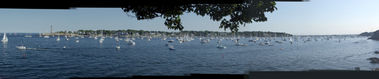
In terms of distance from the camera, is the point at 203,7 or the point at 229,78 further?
the point at 203,7

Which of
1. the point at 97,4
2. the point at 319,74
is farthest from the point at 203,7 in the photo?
the point at 319,74

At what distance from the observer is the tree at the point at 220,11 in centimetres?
549

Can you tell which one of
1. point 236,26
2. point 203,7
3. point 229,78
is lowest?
point 229,78

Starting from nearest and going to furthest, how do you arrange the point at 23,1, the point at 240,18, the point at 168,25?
the point at 23,1 < the point at 240,18 < the point at 168,25

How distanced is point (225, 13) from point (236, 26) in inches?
18.7

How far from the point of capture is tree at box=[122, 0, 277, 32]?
5.49m

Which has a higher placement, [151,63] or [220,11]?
[220,11]

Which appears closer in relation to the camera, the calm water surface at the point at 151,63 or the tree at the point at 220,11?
the tree at the point at 220,11

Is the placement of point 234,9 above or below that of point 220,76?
above

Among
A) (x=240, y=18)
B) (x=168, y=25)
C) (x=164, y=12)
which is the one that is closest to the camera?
(x=164, y=12)

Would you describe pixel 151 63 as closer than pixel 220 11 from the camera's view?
No

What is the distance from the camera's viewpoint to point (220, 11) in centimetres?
657

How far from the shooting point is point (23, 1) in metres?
3.89

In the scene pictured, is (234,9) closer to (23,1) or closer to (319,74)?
(319,74)
